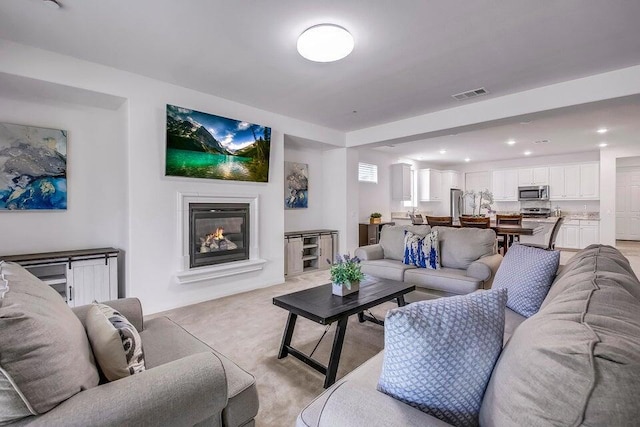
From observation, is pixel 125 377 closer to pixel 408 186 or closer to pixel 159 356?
pixel 159 356

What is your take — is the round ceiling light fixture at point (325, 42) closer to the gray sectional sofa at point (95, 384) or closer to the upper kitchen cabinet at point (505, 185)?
the gray sectional sofa at point (95, 384)

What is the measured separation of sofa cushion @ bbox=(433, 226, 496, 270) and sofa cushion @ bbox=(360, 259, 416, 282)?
46cm

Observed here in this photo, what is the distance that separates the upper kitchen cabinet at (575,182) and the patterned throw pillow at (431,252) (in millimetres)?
6473

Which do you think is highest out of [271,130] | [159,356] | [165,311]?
[271,130]

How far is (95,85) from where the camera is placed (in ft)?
10.2

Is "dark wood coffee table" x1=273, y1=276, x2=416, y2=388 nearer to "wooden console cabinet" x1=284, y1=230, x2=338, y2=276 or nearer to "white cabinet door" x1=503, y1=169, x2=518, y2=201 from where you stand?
"wooden console cabinet" x1=284, y1=230, x2=338, y2=276

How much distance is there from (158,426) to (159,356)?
0.59m

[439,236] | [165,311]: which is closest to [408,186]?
[439,236]

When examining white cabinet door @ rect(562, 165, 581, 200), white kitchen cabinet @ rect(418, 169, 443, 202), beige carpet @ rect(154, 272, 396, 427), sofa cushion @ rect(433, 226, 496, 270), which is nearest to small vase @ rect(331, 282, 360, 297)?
beige carpet @ rect(154, 272, 396, 427)

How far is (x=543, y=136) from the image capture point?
Result: 602 centimetres

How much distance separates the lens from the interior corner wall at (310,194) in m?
5.77

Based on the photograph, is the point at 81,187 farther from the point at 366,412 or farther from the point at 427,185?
the point at 427,185

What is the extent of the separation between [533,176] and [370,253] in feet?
22.2

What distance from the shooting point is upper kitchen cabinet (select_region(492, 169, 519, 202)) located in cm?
866
